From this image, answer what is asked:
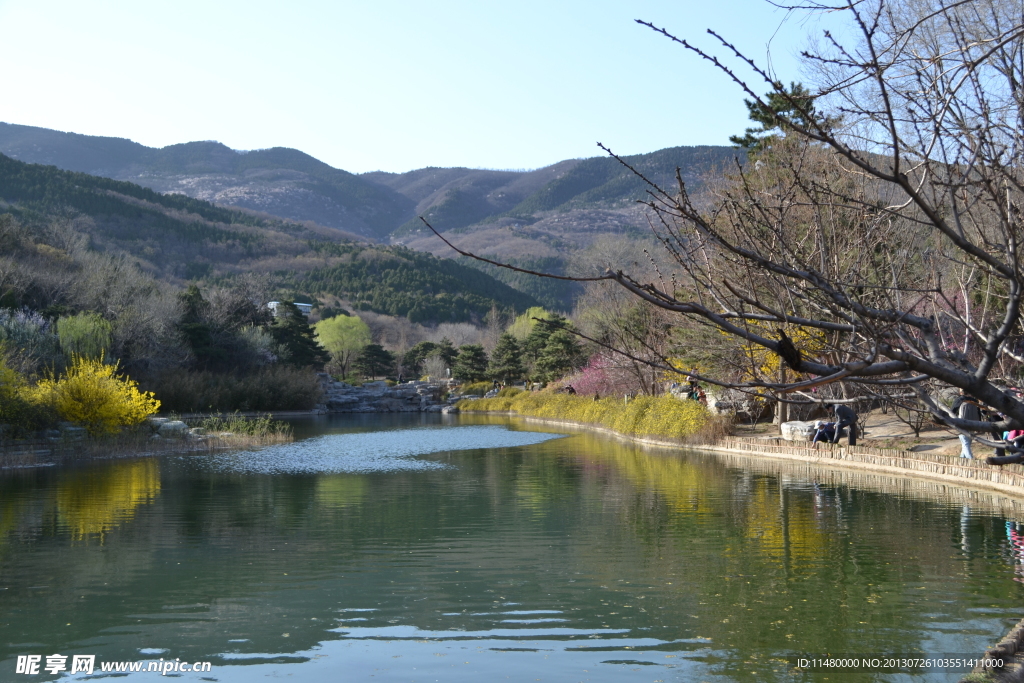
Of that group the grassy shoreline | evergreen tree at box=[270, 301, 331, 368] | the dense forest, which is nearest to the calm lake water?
the grassy shoreline

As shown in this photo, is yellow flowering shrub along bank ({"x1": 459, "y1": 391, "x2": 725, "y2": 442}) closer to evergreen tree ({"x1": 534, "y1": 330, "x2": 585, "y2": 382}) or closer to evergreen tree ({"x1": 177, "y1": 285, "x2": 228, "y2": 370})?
evergreen tree ({"x1": 534, "y1": 330, "x2": 585, "y2": 382})

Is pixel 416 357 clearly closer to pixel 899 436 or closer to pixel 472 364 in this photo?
pixel 472 364

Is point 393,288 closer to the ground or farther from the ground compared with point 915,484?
farther from the ground

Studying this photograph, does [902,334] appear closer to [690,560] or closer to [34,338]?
[690,560]

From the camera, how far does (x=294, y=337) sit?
5359 cm

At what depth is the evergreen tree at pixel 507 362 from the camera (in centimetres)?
5559

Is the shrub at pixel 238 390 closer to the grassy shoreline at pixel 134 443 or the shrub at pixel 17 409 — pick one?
the grassy shoreline at pixel 134 443

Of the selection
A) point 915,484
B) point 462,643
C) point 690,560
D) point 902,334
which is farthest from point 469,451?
point 902,334

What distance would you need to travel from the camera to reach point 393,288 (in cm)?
10188

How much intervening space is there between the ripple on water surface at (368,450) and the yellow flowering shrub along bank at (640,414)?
9.61 ft

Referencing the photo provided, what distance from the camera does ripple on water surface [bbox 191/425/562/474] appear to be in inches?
798

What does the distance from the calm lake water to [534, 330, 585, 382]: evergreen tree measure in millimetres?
28426

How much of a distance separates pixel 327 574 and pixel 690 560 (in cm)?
399

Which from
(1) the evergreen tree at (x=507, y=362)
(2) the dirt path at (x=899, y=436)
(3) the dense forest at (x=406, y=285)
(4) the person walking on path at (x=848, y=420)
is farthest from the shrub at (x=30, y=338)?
(3) the dense forest at (x=406, y=285)
